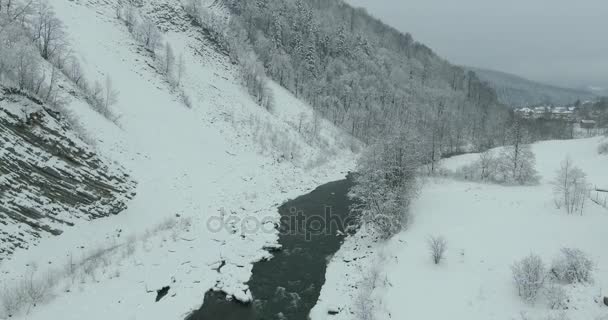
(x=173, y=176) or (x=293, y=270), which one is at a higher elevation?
(x=173, y=176)

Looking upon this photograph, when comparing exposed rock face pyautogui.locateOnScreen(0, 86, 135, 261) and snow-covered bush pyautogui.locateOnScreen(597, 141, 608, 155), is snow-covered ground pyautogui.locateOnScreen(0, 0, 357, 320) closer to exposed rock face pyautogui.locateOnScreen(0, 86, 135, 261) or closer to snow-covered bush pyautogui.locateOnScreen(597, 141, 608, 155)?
exposed rock face pyautogui.locateOnScreen(0, 86, 135, 261)

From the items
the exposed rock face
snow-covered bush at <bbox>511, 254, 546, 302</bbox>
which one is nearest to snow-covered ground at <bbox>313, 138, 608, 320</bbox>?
snow-covered bush at <bbox>511, 254, 546, 302</bbox>

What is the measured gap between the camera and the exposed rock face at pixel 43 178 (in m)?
15.2

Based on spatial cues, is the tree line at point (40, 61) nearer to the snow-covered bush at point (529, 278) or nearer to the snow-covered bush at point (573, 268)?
the snow-covered bush at point (529, 278)

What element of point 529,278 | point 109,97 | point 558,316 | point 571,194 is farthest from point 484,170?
point 109,97

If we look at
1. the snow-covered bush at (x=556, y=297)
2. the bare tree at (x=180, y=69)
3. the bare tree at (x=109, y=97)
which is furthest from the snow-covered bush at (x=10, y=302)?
the bare tree at (x=180, y=69)

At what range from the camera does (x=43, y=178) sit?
1728cm

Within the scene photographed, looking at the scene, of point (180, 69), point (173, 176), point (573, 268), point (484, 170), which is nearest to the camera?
point (573, 268)

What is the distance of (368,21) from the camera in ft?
483

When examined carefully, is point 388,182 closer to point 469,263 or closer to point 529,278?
point 469,263

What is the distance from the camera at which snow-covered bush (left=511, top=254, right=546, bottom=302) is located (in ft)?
44.2

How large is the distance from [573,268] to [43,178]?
992 inches

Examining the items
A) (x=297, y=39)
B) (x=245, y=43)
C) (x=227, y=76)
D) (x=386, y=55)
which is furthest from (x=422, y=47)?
(x=227, y=76)

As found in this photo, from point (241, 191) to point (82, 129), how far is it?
1343cm
